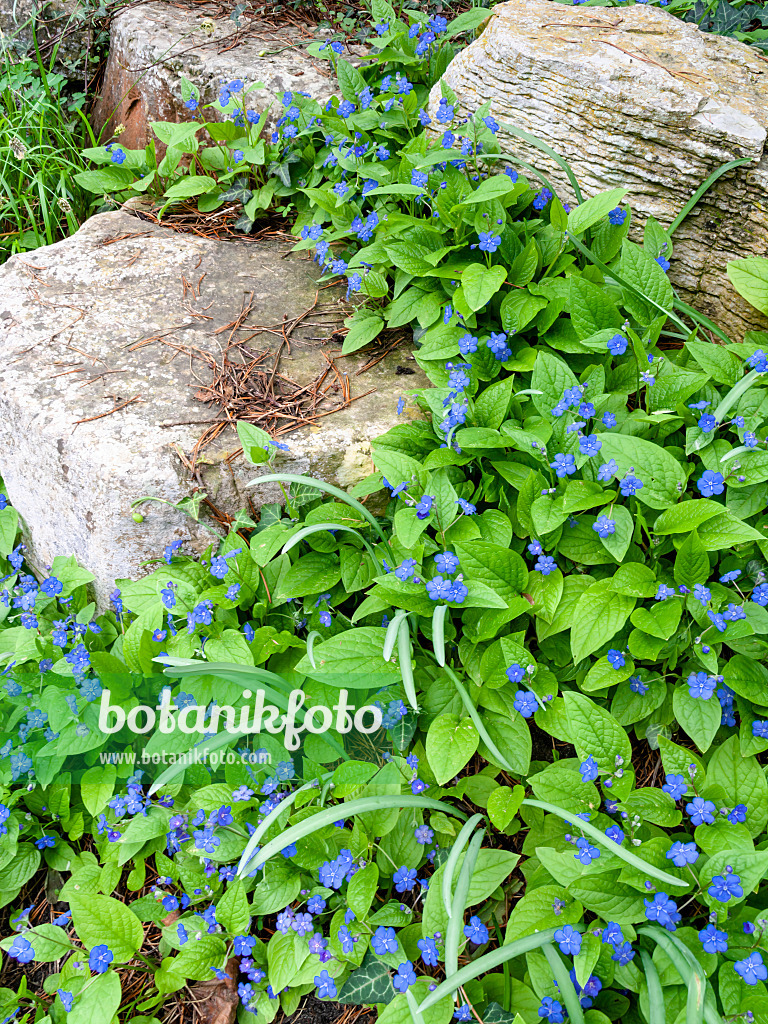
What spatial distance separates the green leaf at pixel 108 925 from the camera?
203 centimetres

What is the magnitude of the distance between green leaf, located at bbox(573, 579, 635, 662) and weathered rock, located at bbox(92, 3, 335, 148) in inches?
122

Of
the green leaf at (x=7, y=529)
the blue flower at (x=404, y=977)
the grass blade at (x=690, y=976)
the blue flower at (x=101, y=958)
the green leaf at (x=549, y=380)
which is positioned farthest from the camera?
the green leaf at (x=7, y=529)

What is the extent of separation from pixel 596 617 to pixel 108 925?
5.51 ft

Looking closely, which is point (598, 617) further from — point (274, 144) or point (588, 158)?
point (274, 144)

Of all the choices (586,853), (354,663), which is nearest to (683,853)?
(586,853)

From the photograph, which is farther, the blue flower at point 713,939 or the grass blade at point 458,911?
the blue flower at point 713,939

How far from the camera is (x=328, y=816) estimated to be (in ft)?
5.68

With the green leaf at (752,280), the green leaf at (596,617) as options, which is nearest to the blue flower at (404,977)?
the green leaf at (596,617)

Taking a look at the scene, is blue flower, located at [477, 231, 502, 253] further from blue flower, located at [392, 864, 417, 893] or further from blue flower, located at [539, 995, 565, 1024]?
blue flower, located at [539, 995, 565, 1024]

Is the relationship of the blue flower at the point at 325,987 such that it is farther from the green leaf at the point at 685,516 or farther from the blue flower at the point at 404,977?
the green leaf at the point at 685,516

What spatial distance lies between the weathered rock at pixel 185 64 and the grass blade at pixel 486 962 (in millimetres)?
3831

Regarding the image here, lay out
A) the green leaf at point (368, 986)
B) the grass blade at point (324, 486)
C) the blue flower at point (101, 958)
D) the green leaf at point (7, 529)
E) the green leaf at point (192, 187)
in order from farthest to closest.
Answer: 1. the green leaf at point (192, 187)
2. the green leaf at point (7, 529)
3. the grass blade at point (324, 486)
4. the blue flower at point (101, 958)
5. the green leaf at point (368, 986)

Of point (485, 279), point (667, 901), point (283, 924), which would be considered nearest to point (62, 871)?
point (283, 924)

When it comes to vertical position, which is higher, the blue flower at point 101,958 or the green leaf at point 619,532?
the green leaf at point 619,532
